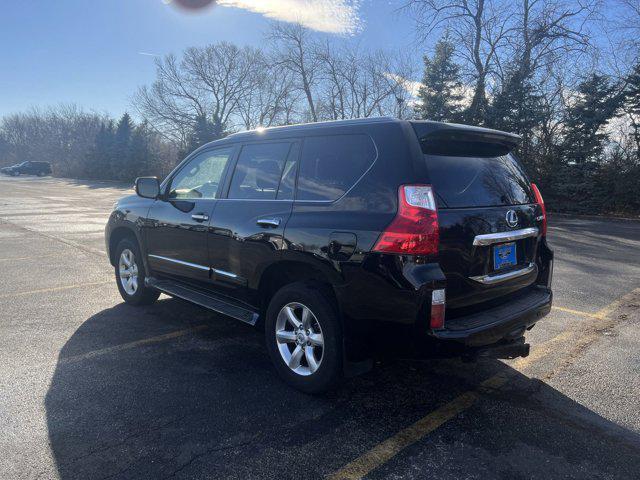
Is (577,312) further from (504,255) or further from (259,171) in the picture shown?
(259,171)

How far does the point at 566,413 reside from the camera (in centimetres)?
308

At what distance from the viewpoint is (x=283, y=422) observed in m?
2.94

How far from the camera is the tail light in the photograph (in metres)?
2.71

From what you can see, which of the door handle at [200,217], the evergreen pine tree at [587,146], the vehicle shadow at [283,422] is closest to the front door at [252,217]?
the door handle at [200,217]

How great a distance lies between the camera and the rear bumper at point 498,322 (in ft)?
9.16

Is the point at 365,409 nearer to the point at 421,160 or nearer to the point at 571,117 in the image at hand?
the point at 421,160

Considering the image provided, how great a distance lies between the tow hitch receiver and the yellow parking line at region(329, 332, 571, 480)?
1.24ft

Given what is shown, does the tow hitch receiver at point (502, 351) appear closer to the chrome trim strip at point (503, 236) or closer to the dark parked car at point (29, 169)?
the chrome trim strip at point (503, 236)

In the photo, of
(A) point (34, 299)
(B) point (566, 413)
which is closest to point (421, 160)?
(B) point (566, 413)

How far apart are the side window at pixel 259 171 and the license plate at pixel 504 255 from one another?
168 cm

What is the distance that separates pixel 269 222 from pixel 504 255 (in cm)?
169

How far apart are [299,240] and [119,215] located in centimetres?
316

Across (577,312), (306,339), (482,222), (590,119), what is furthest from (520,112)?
(306,339)

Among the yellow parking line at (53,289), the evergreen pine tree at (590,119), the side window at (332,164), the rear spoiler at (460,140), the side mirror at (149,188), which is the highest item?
the evergreen pine tree at (590,119)
